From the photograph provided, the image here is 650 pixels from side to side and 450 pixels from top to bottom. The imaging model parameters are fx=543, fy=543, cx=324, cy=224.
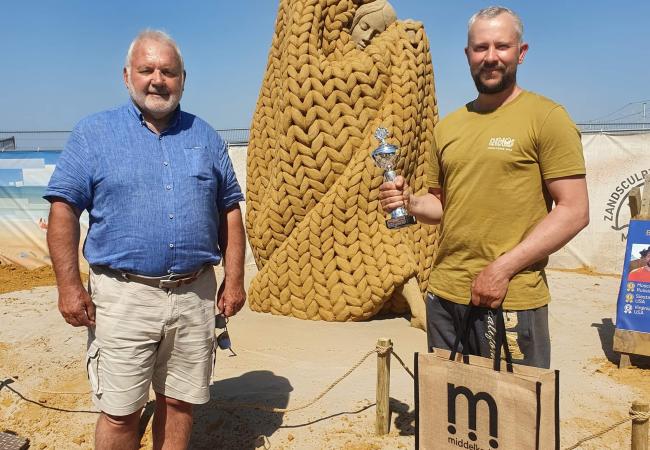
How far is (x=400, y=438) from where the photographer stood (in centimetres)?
268

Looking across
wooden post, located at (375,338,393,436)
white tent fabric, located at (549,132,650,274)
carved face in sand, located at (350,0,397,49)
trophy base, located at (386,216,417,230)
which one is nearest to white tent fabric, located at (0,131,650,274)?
white tent fabric, located at (549,132,650,274)

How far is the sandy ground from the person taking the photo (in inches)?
109

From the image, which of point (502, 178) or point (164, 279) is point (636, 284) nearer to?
point (502, 178)

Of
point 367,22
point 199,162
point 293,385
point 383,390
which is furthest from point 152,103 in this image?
point 367,22

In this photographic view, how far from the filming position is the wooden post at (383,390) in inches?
105

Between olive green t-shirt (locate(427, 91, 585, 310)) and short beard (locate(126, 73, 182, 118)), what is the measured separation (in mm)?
992

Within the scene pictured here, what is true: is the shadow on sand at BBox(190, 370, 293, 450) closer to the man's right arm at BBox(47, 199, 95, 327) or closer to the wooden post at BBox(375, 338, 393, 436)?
the wooden post at BBox(375, 338, 393, 436)

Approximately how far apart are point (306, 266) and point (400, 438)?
1838 mm

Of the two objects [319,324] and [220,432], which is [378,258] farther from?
[220,432]

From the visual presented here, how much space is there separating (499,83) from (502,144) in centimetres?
19

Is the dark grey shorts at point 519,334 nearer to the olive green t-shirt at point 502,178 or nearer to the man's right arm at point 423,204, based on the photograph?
the olive green t-shirt at point 502,178

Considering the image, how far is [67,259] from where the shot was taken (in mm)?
1955

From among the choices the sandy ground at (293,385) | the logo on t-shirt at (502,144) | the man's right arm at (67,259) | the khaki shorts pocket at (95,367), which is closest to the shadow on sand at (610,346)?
the sandy ground at (293,385)

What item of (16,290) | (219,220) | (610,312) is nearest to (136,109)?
(219,220)
